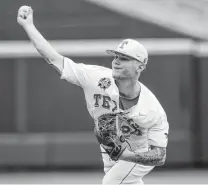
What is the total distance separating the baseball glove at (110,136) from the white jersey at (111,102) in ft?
0.39

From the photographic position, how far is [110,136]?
5680 mm

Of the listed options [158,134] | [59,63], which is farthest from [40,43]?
[158,134]

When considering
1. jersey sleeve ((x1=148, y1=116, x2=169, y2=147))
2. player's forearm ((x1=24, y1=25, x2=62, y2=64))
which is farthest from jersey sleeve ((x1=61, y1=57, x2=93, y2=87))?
jersey sleeve ((x1=148, y1=116, x2=169, y2=147))

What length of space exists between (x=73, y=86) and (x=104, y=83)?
460cm

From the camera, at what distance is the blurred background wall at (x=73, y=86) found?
10500mm

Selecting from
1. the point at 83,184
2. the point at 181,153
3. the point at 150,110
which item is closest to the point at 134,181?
the point at 150,110

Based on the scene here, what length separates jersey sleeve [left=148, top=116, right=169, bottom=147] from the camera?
5875 millimetres

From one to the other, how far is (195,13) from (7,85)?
2.55m

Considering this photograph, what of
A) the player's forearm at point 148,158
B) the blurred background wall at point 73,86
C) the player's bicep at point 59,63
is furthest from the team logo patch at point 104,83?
the blurred background wall at point 73,86

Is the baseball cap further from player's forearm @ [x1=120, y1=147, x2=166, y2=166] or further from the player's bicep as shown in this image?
Result: player's forearm @ [x1=120, y1=147, x2=166, y2=166]

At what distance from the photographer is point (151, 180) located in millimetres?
10258

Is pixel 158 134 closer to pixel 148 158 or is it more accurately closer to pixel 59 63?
pixel 148 158

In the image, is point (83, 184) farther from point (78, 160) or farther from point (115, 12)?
point (115, 12)

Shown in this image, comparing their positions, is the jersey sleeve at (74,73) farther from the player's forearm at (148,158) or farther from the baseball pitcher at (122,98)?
the player's forearm at (148,158)
